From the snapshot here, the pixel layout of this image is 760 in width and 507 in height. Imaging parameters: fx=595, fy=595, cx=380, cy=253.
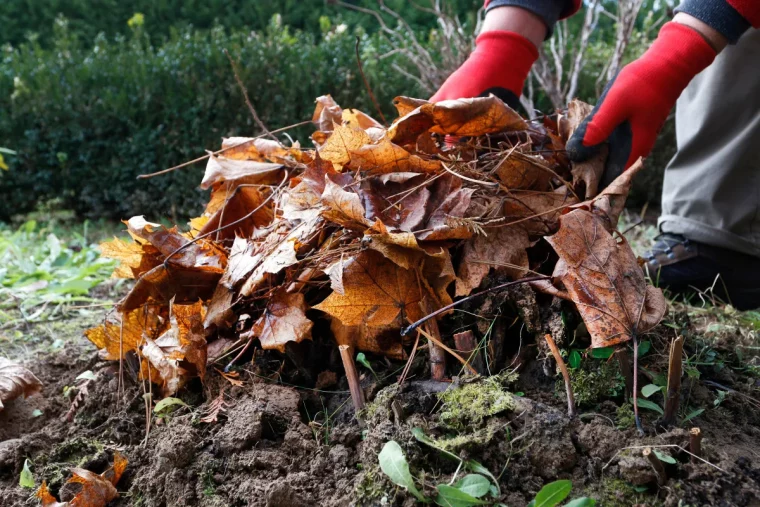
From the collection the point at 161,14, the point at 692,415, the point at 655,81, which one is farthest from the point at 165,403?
the point at 161,14

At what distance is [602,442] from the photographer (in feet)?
3.30

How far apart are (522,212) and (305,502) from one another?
802mm

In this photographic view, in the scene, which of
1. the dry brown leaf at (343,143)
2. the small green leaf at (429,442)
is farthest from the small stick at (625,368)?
the dry brown leaf at (343,143)

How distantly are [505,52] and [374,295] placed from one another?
1088 mm

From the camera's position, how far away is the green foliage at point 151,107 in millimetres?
5297

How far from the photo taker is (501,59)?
1.89 metres

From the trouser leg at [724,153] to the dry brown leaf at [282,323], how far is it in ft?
5.55

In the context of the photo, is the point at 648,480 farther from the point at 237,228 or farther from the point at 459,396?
the point at 237,228

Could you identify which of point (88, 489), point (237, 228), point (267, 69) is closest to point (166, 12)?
point (267, 69)

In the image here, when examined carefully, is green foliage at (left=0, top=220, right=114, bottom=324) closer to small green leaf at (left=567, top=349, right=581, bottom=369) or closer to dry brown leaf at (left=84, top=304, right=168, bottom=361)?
dry brown leaf at (left=84, top=304, right=168, bottom=361)

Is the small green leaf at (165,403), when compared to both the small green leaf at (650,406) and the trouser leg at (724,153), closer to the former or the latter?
the small green leaf at (650,406)

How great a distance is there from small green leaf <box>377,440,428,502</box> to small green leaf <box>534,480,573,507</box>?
175 mm

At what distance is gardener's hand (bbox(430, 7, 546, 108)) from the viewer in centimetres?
189

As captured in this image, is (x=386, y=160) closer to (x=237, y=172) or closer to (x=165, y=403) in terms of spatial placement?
(x=237, y=172)
